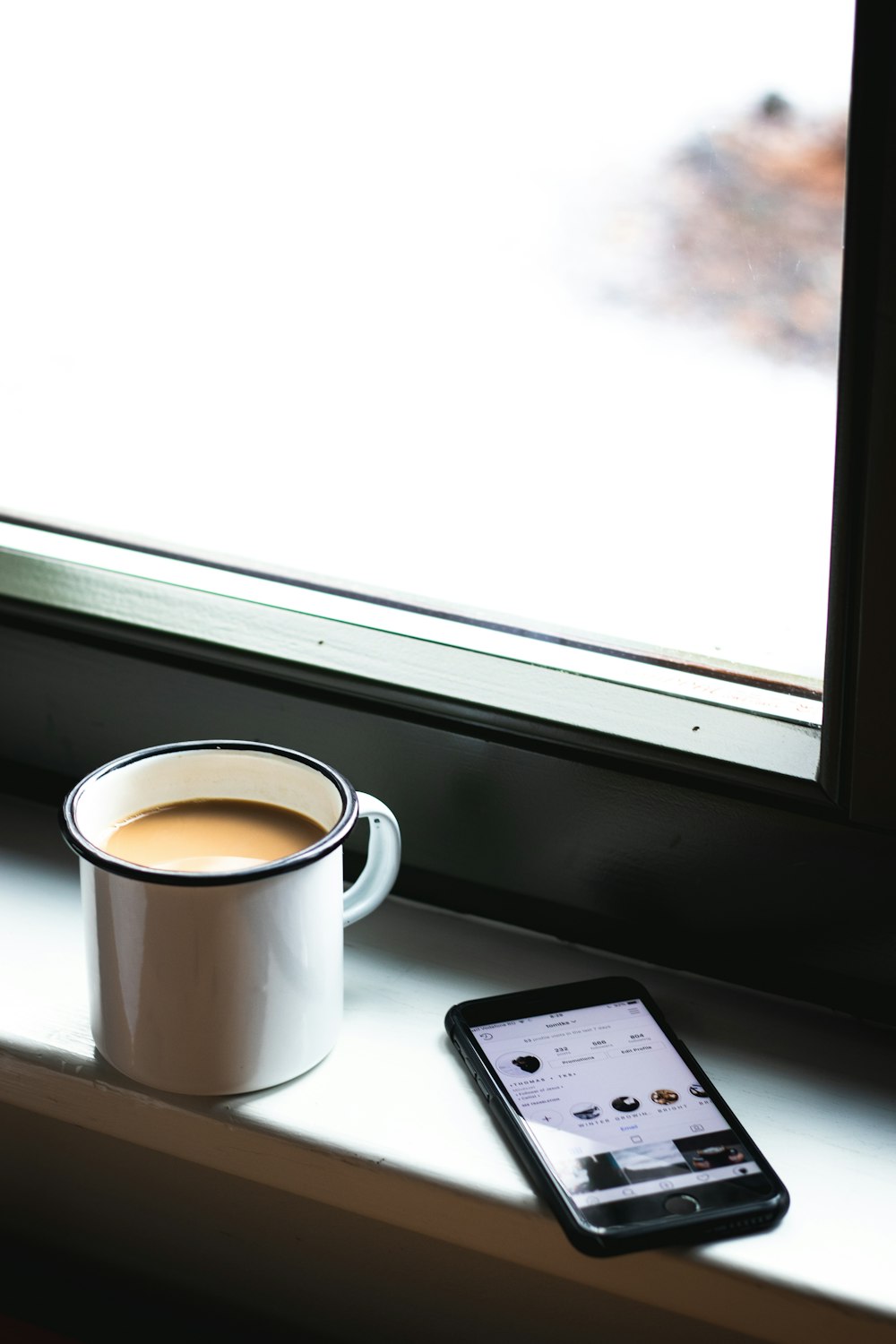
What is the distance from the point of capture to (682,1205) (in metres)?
0.47

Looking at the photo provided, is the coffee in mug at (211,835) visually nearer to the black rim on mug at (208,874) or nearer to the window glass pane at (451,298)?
the black rim on mug at (208,874)

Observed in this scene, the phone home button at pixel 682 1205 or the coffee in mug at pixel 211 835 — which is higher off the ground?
the coffee in mug at pixel 211 835

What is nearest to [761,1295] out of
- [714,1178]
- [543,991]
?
[714,1178]

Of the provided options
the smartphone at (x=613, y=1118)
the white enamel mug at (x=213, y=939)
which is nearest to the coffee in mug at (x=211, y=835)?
the white enamel mug at (x=213, y=939)

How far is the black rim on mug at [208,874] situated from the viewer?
46 cm

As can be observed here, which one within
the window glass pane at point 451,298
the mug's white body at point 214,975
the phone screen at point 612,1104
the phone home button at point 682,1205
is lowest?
the phone home button at point 682,1205

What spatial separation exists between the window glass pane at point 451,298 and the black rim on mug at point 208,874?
135 millimetres

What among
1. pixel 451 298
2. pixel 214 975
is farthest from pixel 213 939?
pixel 451 298

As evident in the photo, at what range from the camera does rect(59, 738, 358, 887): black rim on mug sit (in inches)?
18.0

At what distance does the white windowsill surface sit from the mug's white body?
0.9 inches

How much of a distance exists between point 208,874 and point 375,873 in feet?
0.39

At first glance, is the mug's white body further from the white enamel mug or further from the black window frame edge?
the black window frame edge

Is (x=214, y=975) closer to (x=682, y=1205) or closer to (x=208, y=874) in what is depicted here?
(x=208, y=874)

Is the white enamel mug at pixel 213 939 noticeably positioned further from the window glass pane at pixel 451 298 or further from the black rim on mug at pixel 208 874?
the window glass pane at pixel 451 298
